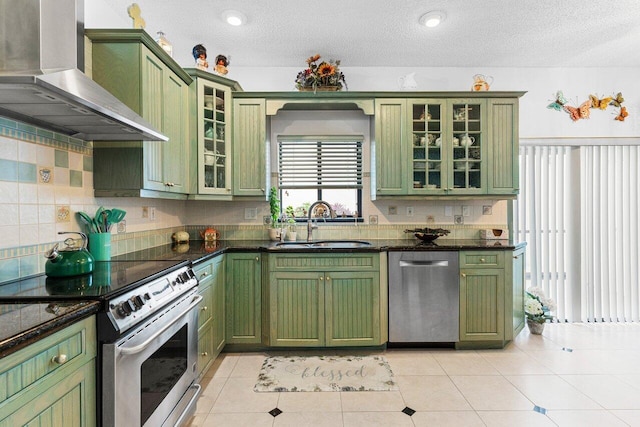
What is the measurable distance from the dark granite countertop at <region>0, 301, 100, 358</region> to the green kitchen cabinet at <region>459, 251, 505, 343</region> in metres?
2.74

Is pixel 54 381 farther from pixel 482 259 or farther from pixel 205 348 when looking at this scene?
pixel 482 259

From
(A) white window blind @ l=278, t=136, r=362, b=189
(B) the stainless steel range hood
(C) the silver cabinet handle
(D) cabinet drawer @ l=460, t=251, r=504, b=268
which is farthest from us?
(A) white window blind @ l=278, t=136, r=362, b=189

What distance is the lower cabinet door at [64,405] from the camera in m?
0.95

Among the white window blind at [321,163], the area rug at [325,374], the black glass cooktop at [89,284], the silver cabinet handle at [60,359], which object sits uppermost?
the white window blind at [321,163]

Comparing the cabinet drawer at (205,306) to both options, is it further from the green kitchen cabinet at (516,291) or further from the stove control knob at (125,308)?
the green kitchen cabinet at (516,291)

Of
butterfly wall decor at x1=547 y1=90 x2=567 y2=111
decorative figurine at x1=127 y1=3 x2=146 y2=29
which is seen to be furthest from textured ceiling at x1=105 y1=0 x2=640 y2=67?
decorative figurine at x1=127 y1=3 x2=146 y2=29

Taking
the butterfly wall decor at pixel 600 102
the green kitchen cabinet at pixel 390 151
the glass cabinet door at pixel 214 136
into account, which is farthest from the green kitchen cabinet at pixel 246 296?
the butterfly wall decor at pixel 600 102

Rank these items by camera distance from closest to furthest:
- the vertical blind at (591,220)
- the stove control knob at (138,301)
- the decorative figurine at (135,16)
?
the stove control knob at (138,301)
the decorative figurine at (135,16)
the vertical blind at (591,220)

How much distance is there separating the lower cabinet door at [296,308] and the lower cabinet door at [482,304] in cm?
128

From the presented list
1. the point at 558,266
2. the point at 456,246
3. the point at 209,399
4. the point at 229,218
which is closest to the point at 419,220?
the point at 456,246

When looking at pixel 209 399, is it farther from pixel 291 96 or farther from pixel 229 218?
pixel 291 96

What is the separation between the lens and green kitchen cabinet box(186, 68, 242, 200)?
2850mm

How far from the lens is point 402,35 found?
3021mm

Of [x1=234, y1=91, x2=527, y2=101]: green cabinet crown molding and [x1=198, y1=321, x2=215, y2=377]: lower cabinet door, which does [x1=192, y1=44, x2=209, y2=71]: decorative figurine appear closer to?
[x1=234, y1=91, x2=527, y2=101]: green cabinet crown molding
